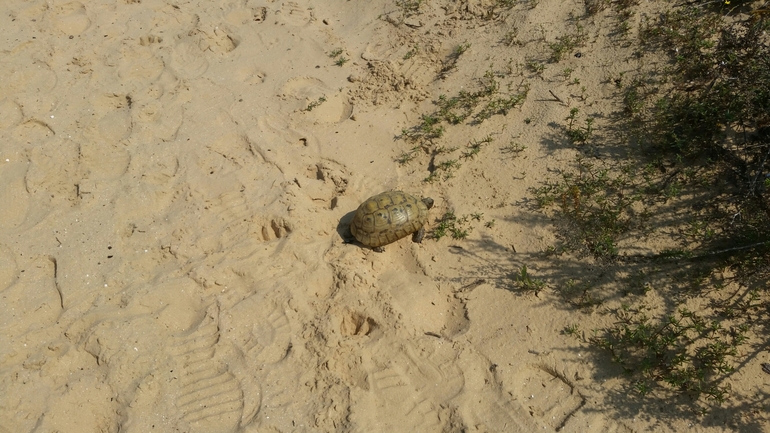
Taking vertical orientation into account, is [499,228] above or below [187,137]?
above

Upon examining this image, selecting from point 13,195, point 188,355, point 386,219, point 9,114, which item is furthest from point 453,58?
point 9,114

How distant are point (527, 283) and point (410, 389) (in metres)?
1.33

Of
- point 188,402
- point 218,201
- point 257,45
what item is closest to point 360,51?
point 257,45

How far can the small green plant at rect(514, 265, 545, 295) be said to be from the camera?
403cm

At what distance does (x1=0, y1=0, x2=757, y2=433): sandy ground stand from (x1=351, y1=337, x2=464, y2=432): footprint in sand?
0.05 feet

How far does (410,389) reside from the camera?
3.59 metres

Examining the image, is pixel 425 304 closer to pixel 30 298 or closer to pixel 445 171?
pixel 445 171

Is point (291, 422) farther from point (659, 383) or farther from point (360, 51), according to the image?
point (360, 51)

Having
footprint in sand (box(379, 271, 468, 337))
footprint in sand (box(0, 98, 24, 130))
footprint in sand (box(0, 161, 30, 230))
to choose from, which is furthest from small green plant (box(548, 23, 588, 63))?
footprint in sand (box(0, 98, 24, 130))

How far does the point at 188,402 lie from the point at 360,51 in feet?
16.3

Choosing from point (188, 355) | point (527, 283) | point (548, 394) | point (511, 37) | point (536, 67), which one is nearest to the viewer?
point (548, 394)

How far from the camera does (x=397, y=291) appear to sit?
421 cm

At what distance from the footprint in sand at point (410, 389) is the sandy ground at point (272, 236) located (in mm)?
15

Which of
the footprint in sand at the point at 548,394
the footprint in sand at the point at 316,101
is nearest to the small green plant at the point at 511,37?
the footprint in sand at the point at 316,101
